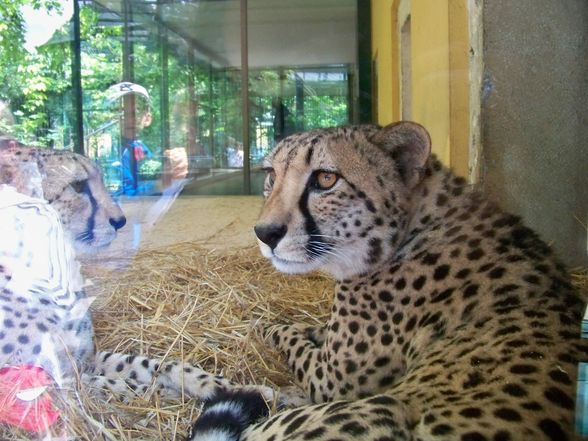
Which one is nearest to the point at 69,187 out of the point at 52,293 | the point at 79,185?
the point at 79,185

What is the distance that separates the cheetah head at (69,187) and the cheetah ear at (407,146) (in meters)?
0.86

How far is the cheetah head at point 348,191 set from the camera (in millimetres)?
1938

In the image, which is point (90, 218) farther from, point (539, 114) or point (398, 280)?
point (539, 114)

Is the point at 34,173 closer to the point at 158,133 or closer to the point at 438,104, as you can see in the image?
the point at 158,133

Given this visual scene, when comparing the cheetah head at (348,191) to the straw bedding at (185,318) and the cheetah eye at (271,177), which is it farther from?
the straw bedding at (185,318)

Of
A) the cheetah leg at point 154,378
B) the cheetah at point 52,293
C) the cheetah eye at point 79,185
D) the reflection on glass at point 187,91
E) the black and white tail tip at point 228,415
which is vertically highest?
the reflection on glass at point 187,91

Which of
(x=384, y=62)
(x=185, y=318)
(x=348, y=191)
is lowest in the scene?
(x=185, y=318)

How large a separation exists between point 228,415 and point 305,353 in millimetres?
602

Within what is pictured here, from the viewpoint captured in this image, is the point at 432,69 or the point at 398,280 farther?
the point at 432,69

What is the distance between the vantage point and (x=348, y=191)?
6.51ft

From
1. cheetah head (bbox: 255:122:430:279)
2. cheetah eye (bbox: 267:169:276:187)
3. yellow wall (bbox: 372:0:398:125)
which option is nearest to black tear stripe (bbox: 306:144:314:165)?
cheetah head (bbox: 255:122:430:279)

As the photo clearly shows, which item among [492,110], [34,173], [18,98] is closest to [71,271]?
[34,173]

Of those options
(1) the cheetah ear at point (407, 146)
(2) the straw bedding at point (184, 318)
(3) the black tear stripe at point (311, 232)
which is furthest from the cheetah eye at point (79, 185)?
(1) the cheetah ear at point (407, 146)

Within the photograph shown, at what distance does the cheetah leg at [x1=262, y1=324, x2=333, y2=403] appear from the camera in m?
2.03
